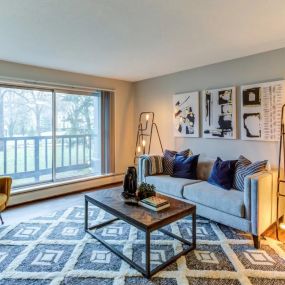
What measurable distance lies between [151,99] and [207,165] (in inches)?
76.8

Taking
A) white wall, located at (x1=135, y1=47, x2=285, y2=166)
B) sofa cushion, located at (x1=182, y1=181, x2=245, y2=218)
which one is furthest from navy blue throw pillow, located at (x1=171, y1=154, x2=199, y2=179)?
white wall, located at (x1=135, y1=47, x2=285, y2=166)

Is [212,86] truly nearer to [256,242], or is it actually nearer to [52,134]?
[256,242]

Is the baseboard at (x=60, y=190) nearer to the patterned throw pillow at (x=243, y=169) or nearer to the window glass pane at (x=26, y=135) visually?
the window glass pane at (x=26, y=135)

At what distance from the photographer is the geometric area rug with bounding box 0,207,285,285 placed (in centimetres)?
185

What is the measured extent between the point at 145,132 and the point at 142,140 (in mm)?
196

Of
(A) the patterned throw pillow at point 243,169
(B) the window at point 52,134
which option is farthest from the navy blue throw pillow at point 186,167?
(B) the window at point 52,134

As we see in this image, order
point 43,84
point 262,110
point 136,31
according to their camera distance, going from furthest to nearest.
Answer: point 43,84 → point 262,110 → point 136,31

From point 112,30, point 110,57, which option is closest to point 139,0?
point 112,30

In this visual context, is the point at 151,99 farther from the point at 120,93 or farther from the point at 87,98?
the point at 87,98

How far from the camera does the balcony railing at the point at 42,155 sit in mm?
3777

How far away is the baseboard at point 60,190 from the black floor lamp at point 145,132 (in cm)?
78

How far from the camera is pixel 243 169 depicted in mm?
2855

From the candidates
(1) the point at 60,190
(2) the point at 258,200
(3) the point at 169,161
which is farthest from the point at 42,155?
(2) the point at 258,200

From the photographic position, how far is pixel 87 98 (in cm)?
459
